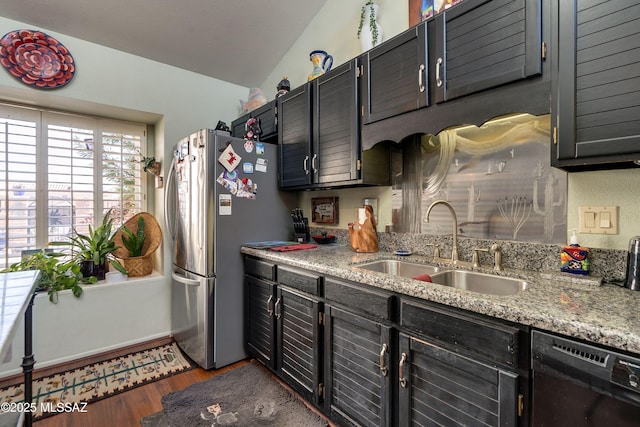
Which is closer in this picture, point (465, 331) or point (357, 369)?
point (465, 331)

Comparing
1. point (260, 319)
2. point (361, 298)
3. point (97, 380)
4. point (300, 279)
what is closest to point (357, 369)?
point (361, 298)

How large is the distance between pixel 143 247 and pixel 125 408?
1595 millimetres

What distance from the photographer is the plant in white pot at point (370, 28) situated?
2062 millimetres

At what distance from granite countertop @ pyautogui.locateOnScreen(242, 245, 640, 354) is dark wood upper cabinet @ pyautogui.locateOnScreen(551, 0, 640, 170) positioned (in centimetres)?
47

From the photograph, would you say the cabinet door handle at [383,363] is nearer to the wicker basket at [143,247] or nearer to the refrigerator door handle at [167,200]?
the refrigerator door handle at [167,200]

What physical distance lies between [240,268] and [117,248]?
1.27 metres

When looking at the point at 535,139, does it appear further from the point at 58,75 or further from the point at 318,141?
the point at 58,75

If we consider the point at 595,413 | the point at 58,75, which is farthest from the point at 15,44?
the point at 595,413

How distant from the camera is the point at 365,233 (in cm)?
208

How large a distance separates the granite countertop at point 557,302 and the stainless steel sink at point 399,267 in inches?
10.7

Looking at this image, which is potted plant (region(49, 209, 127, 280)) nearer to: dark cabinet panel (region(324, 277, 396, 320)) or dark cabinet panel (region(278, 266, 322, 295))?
dark cabinet panel (region(278, 266, 322, 295))

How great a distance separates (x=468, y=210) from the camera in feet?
5.60

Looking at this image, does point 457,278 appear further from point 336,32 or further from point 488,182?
point 336,32

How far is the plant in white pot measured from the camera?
206 centimetres
